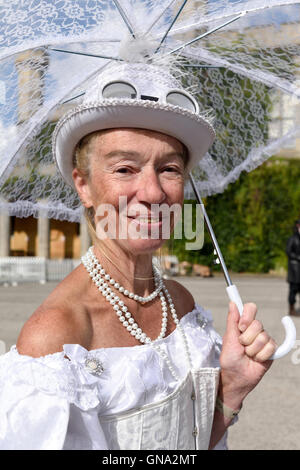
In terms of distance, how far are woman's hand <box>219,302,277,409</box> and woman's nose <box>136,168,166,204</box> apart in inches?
15.2

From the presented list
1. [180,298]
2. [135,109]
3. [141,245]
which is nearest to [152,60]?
[135,109]

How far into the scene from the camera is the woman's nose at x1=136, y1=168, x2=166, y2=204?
1.40m

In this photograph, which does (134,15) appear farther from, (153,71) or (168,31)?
(153,71)

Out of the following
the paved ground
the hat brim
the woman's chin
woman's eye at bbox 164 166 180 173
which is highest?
the hat brim

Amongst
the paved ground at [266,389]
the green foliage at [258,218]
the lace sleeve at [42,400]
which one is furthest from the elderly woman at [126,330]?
the green foliage at [258,218]

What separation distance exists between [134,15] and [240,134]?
84 cm

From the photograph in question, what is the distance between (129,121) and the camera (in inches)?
56.0

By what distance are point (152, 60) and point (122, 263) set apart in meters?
0.62

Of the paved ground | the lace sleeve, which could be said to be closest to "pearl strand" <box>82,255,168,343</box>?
the lace sleeve

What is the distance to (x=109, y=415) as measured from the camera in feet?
4.37

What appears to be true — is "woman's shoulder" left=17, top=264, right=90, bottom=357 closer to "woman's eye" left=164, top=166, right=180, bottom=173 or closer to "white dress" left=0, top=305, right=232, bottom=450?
"white dress" left=0, top=305, right=232, bottom=450

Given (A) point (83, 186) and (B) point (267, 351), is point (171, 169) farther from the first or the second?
(B) point (267, 351)
